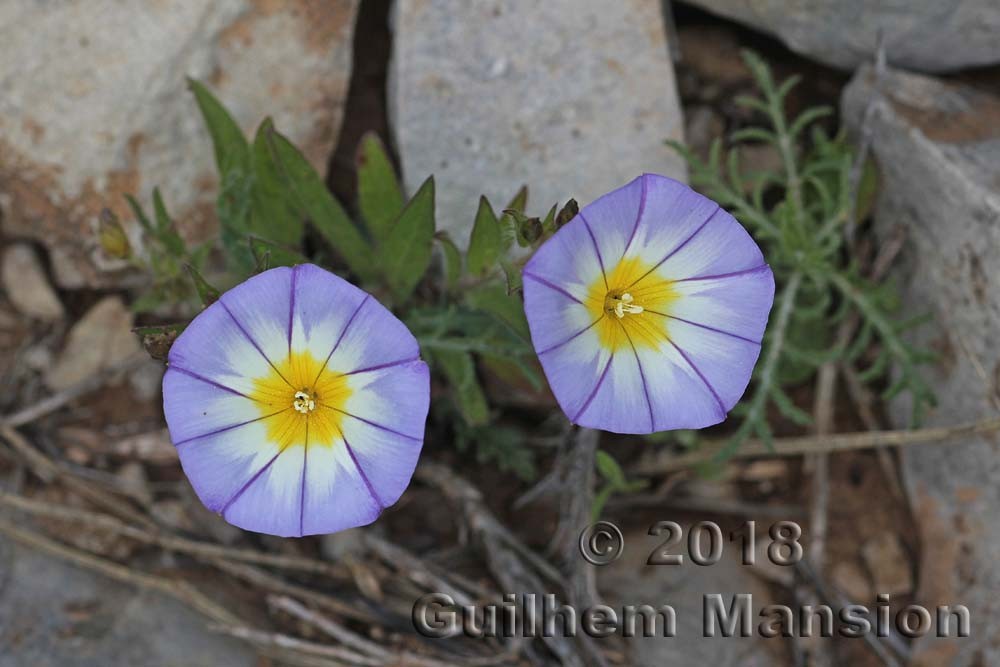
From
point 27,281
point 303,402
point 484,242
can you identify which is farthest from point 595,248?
point 27,281

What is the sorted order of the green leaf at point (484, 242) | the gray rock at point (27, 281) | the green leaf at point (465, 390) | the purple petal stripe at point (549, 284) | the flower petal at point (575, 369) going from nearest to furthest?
the purple petal stripe at point (549, 284) < the flower petal at point (575, 369) < the green leaf at point (484, 242) < the green leaf at point (465, 390) < the gray rock at point (27, 281)

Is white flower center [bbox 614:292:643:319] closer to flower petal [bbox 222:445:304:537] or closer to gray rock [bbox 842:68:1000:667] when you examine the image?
flower petal [bbox 222:445:304:537]

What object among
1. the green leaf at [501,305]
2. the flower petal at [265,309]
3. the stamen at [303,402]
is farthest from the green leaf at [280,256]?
the green leaf at [501,305]

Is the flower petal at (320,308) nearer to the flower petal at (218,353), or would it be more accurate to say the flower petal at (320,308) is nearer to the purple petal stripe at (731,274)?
the flower petal at (218,353)

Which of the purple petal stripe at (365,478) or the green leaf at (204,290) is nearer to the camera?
the purple petal stripe at (365,478)

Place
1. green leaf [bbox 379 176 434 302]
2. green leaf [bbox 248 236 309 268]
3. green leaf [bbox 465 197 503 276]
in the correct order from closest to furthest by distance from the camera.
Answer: green leaf [bbox 248 236 309 268]
green leaf [bbox 465 197 503 276]
green leaf [bbox 379 176 434 302]

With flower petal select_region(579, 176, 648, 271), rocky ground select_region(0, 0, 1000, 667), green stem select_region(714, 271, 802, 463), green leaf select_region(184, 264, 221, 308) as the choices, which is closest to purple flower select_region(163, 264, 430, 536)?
green leaf select_region(184, 264, 221, 308)

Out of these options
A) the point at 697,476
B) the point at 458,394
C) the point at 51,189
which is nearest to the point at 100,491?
the point at 51,189
